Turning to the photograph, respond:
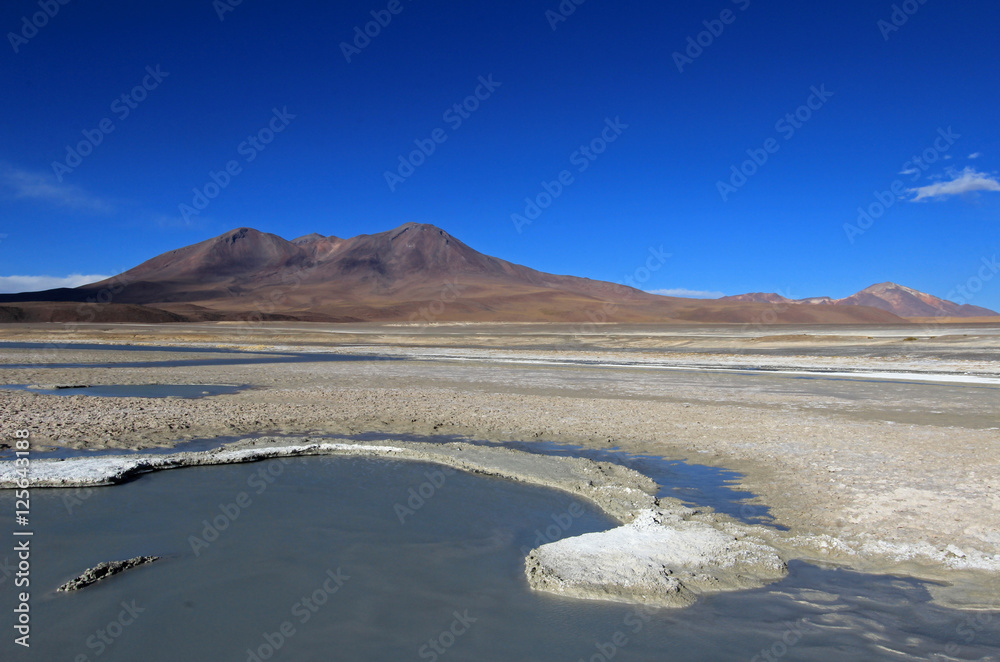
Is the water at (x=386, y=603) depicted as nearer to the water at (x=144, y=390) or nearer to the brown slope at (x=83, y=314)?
the water at (x=144, y=390)

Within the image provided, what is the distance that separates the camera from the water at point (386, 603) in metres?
4.69

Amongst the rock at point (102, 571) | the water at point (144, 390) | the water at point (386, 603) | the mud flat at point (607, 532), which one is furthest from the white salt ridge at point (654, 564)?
the water at point (144, 390)

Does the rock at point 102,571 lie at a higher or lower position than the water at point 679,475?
lower

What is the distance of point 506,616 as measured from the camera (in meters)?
5.17

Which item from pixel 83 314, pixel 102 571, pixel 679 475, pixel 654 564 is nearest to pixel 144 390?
pixel 102 571

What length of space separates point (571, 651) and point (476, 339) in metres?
47.0

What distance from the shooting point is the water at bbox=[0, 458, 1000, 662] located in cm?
469

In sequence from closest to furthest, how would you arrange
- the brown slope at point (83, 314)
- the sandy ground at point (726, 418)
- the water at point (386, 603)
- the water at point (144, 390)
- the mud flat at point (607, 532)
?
1. the water at point (386, 603)
2. the mud flat at point (607, 532)
3. the sandy ground at point (726, 418)
4. the water at point (144, 390)
5. the brown slope at point (83, 314)

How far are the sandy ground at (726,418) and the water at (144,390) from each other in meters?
0.85

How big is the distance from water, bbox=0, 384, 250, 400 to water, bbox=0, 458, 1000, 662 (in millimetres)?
10696

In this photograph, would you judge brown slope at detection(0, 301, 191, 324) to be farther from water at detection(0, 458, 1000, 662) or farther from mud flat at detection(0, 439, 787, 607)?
water at detection(0, 458, 1000, 662)

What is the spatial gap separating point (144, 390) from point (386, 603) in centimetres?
1679

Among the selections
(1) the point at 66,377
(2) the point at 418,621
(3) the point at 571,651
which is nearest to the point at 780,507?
(3) the point at 571,651

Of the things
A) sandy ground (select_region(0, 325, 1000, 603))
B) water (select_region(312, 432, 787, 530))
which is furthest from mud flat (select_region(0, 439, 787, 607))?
sandy ground (select_region(0, 325, 1000, 603))
